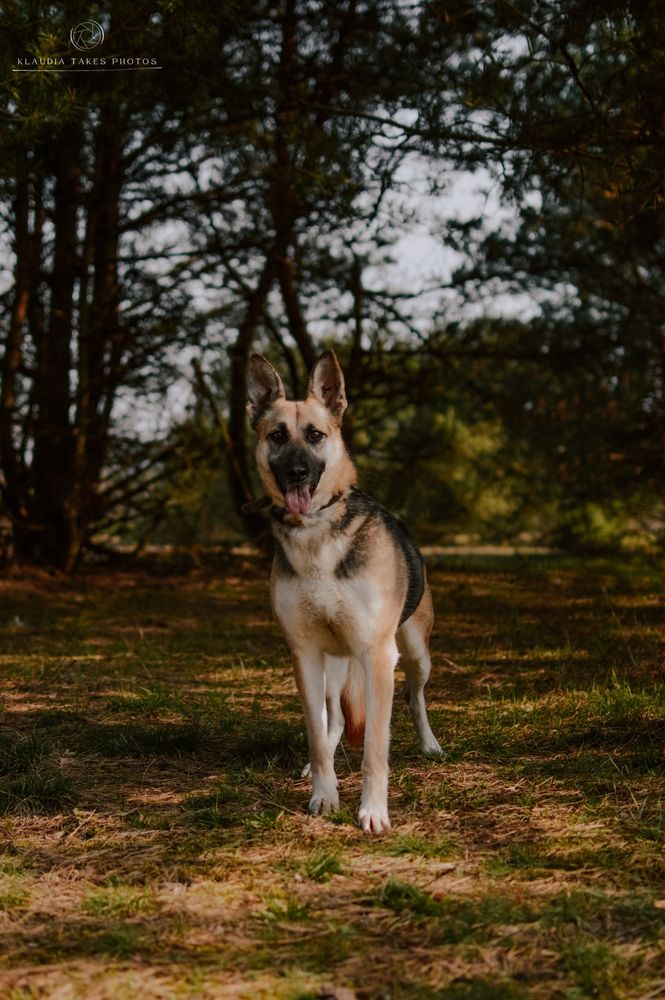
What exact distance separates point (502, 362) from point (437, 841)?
10.9 meters

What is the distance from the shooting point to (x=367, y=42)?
877 cm

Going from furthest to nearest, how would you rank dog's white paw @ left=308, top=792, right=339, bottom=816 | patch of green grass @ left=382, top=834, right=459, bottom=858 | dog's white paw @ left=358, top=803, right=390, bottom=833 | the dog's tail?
the dog's tail, dog's white paw @ left=308, top=792, right=339, bottom=816, dog's white paw @ left=358, top=803, right=390, bottom=833, patch of green grass @ left=382, top=834, right=459, bottom=858

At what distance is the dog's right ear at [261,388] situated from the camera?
4531 mm

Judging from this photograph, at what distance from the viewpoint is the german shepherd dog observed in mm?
4051

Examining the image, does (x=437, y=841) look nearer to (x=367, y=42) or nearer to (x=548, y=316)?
(x=367, y=42)

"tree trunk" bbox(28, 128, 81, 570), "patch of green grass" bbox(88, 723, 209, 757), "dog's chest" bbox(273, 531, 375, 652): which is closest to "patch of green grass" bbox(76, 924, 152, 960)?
"dog's chest" bbox(273, 531, 375, 652)

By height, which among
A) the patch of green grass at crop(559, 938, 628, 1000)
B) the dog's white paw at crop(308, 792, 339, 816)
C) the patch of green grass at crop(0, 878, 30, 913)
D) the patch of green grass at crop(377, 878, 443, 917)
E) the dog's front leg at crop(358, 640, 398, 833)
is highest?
the dog's front leg at crop(358, 640, 398, 833)

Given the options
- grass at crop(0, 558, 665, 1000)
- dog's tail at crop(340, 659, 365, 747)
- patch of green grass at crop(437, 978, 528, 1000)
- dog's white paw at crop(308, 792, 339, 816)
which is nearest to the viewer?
patch of green grass at crop(437, 978, 528, 1000)

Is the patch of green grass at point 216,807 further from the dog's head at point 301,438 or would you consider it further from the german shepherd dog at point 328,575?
the dog's head at point 301,438

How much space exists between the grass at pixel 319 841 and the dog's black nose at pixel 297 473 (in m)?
1.38

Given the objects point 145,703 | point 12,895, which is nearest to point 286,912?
point 12,895

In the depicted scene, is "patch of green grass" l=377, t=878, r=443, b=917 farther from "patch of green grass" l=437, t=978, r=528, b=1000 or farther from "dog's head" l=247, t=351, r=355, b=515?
"dog's head" l=247, t=351, r=355, b=515

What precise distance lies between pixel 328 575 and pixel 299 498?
14.3 inches

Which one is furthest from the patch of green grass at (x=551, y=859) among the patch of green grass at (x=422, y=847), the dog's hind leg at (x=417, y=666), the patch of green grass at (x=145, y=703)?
the patch of green grass at (x=145, y=703)
